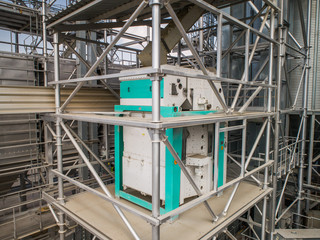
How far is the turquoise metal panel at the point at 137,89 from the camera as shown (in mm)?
3352

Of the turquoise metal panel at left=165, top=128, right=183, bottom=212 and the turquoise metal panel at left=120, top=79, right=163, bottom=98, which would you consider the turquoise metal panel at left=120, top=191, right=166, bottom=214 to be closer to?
the turquoise metal panel at left=165, top=128, right=183, bottom=212

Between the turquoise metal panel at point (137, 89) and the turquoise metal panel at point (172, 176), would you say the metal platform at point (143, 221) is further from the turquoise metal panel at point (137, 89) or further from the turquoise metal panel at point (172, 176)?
the turquoise metal panel at point (137, 89)

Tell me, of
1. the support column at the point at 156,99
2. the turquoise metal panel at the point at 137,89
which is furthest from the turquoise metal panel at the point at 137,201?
the turquoise metal panel at the point at 137,89

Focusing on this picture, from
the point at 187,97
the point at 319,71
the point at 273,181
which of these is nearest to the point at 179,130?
the point at 187,97

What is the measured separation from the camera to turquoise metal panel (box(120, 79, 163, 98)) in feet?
11.0

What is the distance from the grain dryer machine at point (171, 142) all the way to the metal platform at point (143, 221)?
27 centimetres

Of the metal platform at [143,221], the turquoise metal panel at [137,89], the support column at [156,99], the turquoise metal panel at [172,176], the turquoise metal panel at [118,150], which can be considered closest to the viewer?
the support column at [156,99]

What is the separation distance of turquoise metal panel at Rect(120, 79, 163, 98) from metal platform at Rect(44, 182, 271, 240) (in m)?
1.82

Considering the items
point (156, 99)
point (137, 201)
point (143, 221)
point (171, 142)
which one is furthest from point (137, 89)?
point (143, 221)

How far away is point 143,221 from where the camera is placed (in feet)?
10.9

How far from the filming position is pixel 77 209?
375 cm

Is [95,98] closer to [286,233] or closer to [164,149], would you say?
[164,149]

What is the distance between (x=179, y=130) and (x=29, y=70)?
5.74 meters

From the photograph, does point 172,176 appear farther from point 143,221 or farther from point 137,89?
point 137,89
